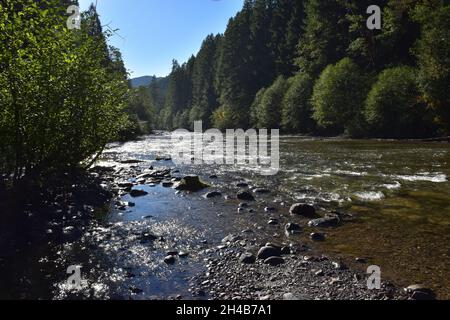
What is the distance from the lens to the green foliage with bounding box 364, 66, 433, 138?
3575 centimetres

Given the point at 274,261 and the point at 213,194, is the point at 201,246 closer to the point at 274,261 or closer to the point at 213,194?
the point at 274,261

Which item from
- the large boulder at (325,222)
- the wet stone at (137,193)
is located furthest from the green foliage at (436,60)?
the wet stone at (137,193)

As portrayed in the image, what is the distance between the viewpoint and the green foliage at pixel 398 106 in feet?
117

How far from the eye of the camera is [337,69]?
4378 centimetres

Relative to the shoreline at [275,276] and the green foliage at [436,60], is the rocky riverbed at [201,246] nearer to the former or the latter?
the shoreline at [275,276]

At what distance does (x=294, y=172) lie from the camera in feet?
57.6

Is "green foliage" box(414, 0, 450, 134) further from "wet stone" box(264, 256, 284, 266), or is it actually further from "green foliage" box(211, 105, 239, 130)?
"green foliage" box(211, 105, 239, 130)

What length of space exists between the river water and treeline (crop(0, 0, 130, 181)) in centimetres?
268

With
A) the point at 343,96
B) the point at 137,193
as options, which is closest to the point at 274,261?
the point at 137,193

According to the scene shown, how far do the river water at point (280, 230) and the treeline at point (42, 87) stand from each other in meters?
2.68

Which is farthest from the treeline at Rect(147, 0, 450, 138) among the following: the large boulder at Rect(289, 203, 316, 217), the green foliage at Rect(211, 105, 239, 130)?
the large boulder at Rect(289, 203, 316, 217)

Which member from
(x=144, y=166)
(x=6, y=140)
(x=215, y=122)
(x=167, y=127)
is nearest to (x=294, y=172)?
(x=144, y=166)
